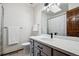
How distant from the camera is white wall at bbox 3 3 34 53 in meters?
2.28

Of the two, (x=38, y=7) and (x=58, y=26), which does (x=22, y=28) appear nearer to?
(x=38, y=7)

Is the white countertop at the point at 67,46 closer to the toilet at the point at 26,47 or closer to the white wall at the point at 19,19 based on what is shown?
the toilet at the point at 26,47

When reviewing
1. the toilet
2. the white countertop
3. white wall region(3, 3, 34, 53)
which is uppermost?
white wall region(3, 3, 34, 53)

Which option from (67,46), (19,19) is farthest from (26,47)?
(67,46)

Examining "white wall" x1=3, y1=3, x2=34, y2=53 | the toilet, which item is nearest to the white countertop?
the toilet

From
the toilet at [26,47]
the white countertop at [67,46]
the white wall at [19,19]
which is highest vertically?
the white wall at [19,19]

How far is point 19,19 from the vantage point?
2326 mm

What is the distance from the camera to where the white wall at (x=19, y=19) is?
2281mm

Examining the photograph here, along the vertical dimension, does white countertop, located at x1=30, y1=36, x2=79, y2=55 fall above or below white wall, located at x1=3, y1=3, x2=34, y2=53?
below

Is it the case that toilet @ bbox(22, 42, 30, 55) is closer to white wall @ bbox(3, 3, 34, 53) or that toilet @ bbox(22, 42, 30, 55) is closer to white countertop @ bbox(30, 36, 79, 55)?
white wall @ bbox(3, 3, 34, 53)

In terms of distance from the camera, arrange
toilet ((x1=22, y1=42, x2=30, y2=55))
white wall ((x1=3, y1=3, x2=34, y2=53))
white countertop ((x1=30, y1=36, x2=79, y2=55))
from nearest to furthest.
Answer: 1. white countertop ((x1=30, y1=36, x2=79, y2=55))
2. toilet ((x1=22, y1=42, x2=30, y2=55))
3. white wall ((x1=3, y1=3, x2=34, y2=53))

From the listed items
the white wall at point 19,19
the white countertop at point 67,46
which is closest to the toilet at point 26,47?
the white wall at point 19,19

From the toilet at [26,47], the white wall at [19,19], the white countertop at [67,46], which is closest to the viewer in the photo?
the white countertop at [67,46]

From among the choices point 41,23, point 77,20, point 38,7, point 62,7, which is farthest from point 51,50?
point 38,7
